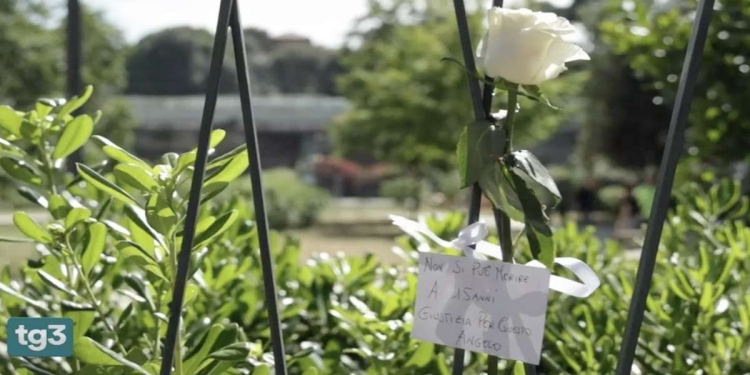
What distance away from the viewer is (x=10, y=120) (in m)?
1.16

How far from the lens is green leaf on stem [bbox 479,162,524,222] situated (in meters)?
0.98

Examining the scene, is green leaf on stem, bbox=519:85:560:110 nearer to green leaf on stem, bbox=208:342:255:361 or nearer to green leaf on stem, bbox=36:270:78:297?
green leaf on stem, bbox=208:342:255:361

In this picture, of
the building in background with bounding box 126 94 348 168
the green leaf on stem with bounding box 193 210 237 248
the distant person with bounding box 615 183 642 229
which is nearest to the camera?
the green leaf on stem with bounding box 193 210 237 248

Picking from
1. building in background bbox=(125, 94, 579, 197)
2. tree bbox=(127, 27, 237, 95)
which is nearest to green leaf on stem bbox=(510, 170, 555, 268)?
tree bbox=(127, 27, 237, 95)

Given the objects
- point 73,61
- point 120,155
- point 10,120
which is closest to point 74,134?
point 10,120

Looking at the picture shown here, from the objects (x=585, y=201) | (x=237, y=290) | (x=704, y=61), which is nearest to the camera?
(x=237, y=290)

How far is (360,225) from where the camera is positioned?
21.1 meters

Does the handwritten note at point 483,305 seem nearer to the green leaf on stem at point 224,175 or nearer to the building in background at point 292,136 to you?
the green leaf on stem at point 224,175

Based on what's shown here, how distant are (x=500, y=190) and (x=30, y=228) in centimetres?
52

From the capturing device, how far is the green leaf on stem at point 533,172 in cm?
97

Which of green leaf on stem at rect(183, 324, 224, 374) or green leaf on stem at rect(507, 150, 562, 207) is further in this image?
green leaf on stem at rect(183, 324, 224, 374)

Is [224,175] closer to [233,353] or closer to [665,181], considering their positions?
[233,353]

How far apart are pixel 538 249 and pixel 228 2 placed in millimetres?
414

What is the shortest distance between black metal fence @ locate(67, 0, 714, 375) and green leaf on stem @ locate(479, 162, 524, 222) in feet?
0.08
